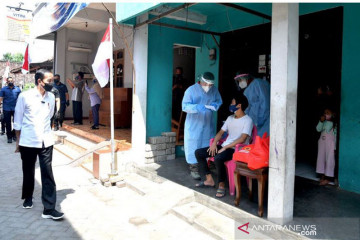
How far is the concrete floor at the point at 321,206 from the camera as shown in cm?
300

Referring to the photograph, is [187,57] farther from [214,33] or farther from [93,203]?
[93,203]

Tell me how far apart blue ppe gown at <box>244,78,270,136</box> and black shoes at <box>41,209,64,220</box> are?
3.10 meters

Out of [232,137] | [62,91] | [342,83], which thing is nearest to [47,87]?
[232,137]

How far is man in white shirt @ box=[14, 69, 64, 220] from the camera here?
3.76 m

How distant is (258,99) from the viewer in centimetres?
471

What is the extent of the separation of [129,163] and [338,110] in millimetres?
3649

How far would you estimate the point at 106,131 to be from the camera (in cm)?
814

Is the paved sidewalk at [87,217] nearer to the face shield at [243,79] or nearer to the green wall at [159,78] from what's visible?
the green wall at [159,78]

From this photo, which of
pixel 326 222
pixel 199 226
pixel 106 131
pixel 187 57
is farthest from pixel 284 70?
Answer: pixel 187 57

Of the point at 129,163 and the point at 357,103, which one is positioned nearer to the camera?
the point at 357,103

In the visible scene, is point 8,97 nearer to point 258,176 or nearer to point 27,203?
point 27,203

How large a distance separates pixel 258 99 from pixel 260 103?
0.08m

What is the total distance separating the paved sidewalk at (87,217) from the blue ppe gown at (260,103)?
78.3 inches

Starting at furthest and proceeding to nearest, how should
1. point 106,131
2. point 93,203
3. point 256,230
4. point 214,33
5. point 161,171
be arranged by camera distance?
point 106,131, point 214,33, point 161,171, point 93,203, point 256,230
